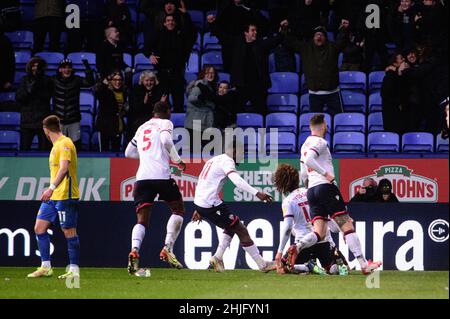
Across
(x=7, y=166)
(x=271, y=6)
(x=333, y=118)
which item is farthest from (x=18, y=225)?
(x=271, y=6)

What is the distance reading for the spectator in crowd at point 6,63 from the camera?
19297 millimetres

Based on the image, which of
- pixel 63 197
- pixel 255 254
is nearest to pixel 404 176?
pixel 255 254

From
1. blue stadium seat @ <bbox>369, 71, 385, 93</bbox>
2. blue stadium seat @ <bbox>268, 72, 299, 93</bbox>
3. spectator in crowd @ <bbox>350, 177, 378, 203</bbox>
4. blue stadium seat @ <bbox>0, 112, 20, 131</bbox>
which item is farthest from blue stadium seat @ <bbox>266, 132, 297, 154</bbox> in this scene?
blue stadium seat @ <bbox>0, 112, 20, 131</bbox>

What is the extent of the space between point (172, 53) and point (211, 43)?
179 centimetres

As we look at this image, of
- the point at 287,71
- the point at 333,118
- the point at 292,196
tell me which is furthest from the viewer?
the point at 287,71

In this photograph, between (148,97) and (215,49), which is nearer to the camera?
(148,97)

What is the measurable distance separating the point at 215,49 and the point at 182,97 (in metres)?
2.01

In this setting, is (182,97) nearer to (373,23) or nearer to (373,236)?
(373,23)

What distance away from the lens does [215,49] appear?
21.1 m

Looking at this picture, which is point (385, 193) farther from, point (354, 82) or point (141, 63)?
point (141, 63)

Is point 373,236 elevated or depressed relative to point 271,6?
depressed

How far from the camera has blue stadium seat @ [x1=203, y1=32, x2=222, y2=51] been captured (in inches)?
829

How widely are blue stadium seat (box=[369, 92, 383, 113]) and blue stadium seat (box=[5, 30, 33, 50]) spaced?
674 centimetres

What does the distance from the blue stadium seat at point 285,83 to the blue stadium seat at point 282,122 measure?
3.46 feet
